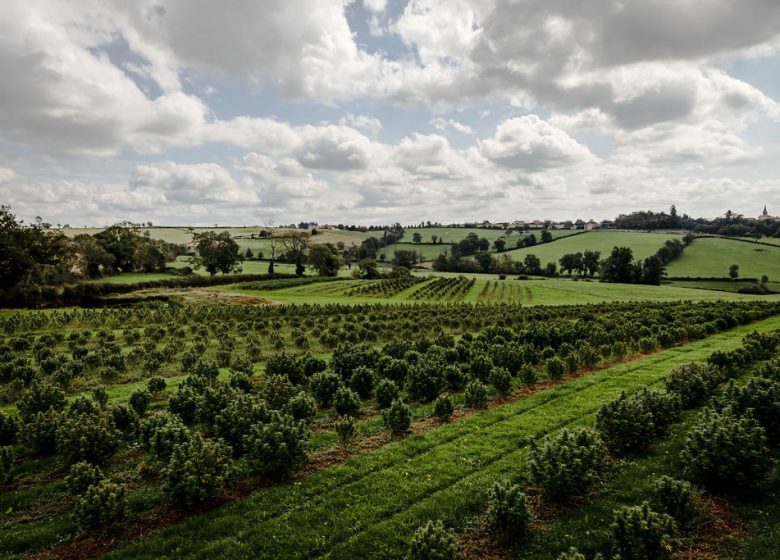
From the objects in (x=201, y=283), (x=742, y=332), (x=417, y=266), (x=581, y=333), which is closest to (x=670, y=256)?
(x=417, y=266)

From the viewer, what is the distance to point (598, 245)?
16800cm

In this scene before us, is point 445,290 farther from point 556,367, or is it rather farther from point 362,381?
point 362,381

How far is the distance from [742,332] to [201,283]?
91144 mm

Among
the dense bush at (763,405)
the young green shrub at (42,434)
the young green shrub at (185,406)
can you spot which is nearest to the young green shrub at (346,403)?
the young green shrub at (185,406)

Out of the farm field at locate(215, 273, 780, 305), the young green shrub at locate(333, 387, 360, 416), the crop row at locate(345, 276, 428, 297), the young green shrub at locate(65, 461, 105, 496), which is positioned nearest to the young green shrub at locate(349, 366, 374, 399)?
the young green shrub at locate(333, 387, 360, 416)

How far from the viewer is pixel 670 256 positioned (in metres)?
139

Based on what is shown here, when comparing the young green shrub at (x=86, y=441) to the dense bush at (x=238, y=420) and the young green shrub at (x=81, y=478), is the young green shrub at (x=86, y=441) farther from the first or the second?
the dense bush at (x=238, y=420)

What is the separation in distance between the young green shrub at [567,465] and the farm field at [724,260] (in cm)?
13259

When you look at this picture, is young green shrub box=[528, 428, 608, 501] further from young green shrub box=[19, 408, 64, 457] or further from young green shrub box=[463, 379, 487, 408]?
young green shrub box=[19, 408, 64, 457]

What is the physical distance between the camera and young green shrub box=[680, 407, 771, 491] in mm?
10711

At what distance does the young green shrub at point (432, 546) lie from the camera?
8.43 meters

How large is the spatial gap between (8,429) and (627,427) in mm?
20560

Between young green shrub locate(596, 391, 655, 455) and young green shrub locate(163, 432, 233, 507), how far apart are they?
37.5ft

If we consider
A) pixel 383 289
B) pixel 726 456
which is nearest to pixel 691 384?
pixel 726 456
